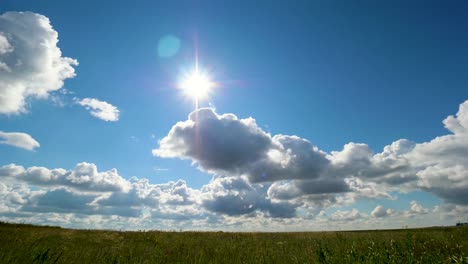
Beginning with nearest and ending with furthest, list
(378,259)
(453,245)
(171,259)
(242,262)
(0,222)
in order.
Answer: (378,259) → (242,262) → (171,259) → (453,245) → (0,222)

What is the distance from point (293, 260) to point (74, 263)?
21.5 feet

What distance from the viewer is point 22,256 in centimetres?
847

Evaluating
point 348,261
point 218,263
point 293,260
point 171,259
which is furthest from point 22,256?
point 348,261

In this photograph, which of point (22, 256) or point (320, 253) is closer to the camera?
point (22, 256)

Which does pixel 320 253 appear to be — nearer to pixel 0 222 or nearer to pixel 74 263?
pixel 74 263

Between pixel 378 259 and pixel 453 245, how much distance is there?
776 cm

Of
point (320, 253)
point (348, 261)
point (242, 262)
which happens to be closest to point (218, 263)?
point (242, 262)

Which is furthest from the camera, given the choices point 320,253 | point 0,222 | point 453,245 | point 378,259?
point 0,222

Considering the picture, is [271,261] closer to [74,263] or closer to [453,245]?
[74,263]

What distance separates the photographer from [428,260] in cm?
758

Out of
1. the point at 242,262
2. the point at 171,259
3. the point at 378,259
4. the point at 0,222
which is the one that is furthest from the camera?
the point at 0,222

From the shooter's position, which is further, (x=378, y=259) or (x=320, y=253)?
(x=320, y=253)

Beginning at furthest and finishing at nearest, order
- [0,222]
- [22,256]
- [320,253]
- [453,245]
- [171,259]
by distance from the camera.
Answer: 1. [0,222]
2. [453,245]
3. [171,259]
4. [320,253]
5. [22,256]

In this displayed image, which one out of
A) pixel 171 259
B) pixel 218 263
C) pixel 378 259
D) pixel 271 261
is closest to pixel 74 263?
pixel 171 259
